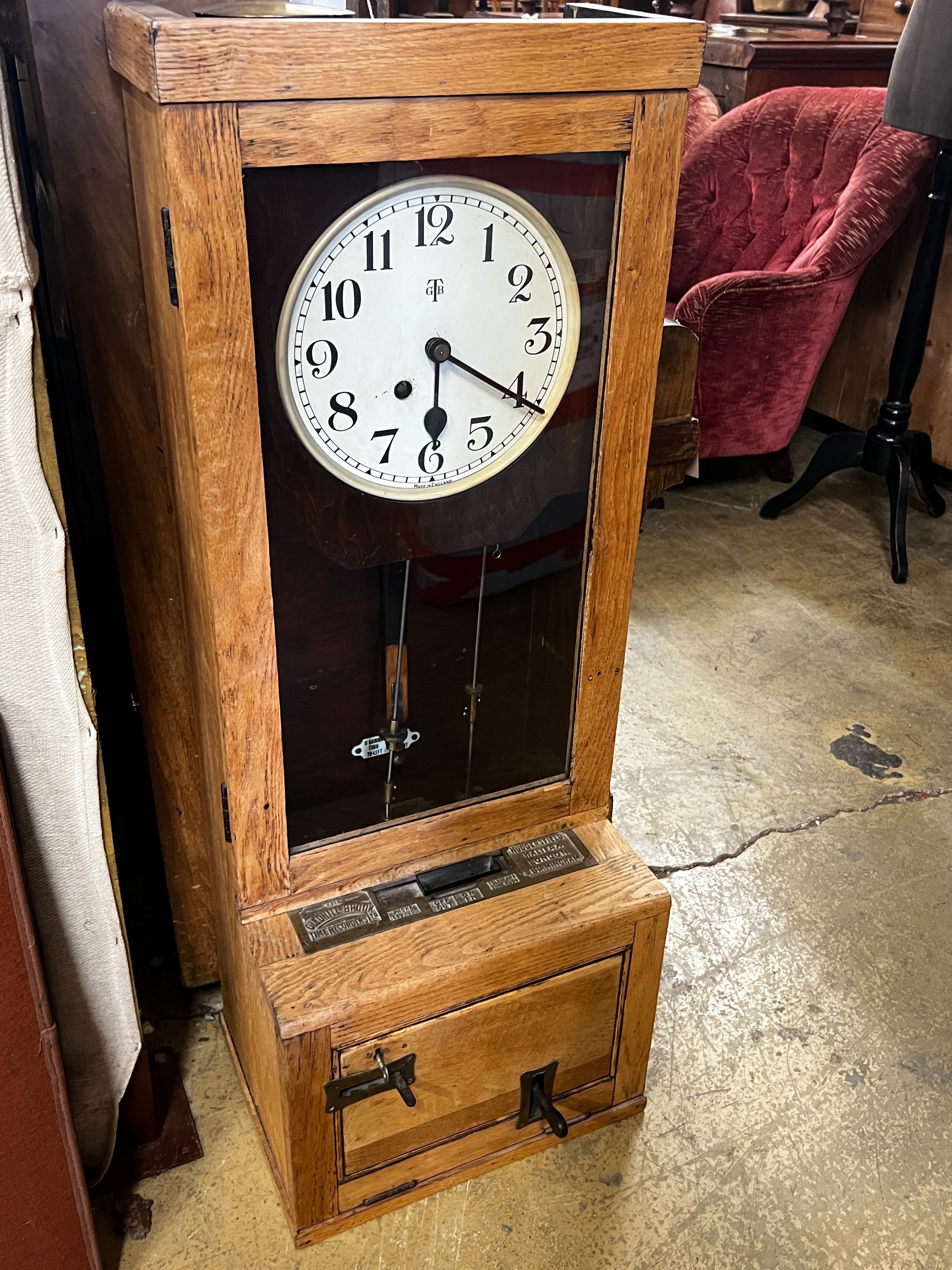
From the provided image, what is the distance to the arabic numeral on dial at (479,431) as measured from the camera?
1.05 metres

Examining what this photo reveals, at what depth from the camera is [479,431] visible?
1.05 m


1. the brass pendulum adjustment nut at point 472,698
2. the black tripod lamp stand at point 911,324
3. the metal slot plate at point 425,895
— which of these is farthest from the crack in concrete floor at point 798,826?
the black tripod lamp stand at point 911,324

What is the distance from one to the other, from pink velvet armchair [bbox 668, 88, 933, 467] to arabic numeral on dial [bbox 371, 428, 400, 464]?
180 cm

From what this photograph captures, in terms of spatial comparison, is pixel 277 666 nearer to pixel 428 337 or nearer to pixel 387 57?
pixel 428 337

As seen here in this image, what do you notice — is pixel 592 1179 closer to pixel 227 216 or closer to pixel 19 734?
pixel 19 734

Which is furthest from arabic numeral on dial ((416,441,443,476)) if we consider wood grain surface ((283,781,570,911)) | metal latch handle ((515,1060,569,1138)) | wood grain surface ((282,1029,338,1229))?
metal latch handle ((515,1060,569,1138))

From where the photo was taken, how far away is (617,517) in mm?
1164

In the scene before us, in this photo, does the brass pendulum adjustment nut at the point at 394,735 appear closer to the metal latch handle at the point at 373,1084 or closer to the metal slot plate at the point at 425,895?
the metal slot plate at the point at 425,895

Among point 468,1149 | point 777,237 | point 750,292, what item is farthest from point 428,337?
point 777,237

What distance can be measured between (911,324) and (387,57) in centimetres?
213

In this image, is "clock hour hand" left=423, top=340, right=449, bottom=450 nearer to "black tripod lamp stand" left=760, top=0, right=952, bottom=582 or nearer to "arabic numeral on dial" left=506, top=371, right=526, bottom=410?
"arabic numeral on dial" left=506, top=371, right=526, bottom=410

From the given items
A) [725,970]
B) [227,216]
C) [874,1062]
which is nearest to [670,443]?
[725,970]

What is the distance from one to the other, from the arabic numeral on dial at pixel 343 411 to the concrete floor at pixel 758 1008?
91cm

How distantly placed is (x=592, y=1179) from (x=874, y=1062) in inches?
17.3
